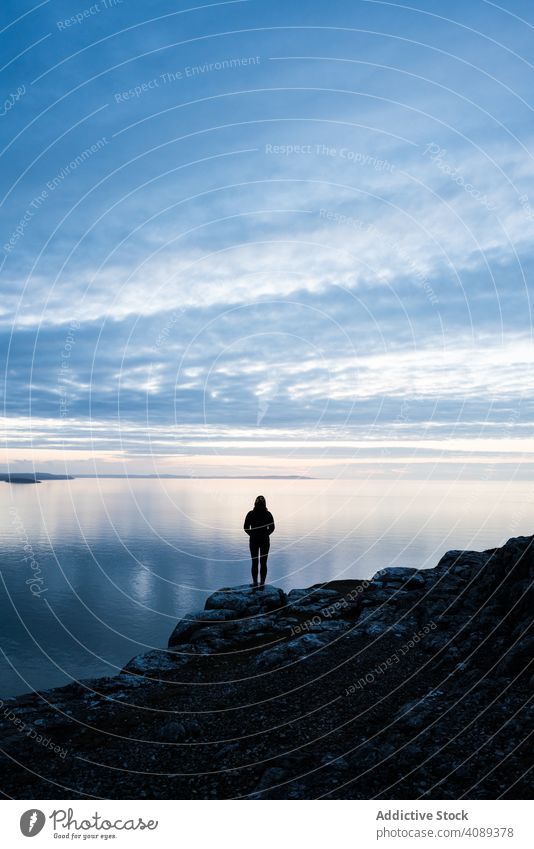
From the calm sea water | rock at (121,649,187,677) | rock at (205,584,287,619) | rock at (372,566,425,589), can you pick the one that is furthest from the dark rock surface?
the calm sea water

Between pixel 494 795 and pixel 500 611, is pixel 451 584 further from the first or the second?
pixel 494 795

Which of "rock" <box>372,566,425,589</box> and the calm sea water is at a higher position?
"rock" <box>372,566,425,589</box>

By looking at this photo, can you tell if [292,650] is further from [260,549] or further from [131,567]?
[131,567]

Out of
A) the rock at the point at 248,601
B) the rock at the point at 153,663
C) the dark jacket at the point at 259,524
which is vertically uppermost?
the dark jacket at the point at 259,524

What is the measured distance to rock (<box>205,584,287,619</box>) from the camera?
72.6 ft

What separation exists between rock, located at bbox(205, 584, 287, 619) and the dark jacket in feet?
8.67

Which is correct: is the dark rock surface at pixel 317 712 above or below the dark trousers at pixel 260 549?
A: below

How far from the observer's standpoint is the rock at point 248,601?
872 inches

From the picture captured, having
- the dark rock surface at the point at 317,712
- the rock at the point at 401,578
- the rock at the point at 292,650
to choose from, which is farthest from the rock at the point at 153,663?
the rock at the point at 401,578

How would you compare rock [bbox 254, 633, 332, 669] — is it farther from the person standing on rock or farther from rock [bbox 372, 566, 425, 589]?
rock [bbox 372, 566, 425, 589]

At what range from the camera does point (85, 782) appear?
998 cm

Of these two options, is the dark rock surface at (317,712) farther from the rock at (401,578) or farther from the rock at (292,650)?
the rock at (401,578)

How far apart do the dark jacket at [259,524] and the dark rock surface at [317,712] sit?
4547 mm
